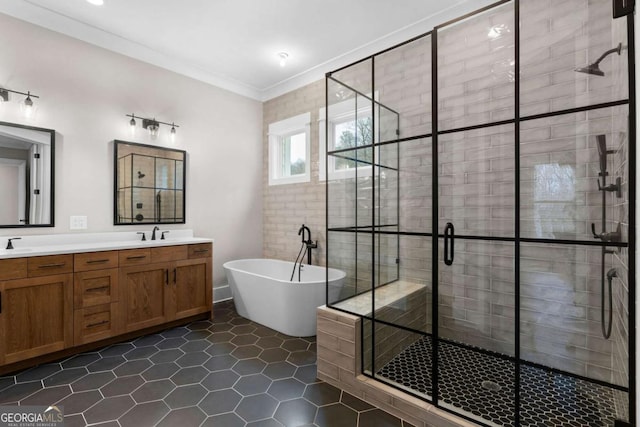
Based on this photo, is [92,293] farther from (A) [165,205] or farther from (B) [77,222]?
(A) [165,205]

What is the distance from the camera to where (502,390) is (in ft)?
5.72

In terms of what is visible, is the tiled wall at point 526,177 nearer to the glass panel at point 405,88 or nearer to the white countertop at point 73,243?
the glass panel at point 405,88

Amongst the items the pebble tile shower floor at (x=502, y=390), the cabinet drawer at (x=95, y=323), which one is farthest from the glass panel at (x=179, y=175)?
the pebble tile shower floor at (x=502, y=390)

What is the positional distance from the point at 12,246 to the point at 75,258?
1.84 feet

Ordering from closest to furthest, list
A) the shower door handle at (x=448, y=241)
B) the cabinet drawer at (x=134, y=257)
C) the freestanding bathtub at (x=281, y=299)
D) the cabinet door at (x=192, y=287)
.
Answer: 1. the shower door handle at (x=448, y=241)
2. the cabinet drawer at (x=134, y=257)
3. the freestanding bathtub at (x=281, y=299)
4. the cabinet door at (x=192, y=287)

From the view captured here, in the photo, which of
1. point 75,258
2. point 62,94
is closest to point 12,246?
point 75,258

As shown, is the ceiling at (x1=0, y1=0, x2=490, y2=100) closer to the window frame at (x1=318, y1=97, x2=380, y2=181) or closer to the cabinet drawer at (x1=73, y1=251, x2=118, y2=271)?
the window frame at (x1=318, y1=97, x2=380, y2=181)

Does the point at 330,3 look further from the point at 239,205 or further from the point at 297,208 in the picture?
the point at 239,205

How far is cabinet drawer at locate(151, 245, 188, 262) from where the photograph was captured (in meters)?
2.99

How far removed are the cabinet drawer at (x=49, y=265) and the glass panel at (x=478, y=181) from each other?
2893mm

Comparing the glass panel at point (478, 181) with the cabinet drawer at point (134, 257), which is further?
the cabinet drawer at point (134, 257)

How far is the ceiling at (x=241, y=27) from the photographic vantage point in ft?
8.79

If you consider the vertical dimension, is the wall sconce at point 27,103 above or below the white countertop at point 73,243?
above

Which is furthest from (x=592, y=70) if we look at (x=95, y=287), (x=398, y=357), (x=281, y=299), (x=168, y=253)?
(x=95, y=287)
